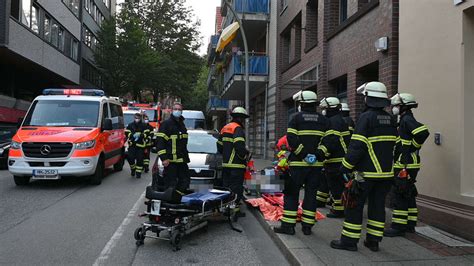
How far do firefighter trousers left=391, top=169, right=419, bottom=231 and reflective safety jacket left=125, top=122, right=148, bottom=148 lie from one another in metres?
8.01

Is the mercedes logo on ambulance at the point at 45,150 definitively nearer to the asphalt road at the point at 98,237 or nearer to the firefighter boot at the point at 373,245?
the asphalt road at the point at 98,237

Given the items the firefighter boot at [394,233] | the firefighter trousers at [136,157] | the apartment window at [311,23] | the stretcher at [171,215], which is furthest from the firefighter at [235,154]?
the apartment window at [311,23]

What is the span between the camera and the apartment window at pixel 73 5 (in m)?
30.2

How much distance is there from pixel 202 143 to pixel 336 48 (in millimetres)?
4811

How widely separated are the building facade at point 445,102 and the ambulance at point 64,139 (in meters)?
7.09

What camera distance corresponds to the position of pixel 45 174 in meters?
9.72

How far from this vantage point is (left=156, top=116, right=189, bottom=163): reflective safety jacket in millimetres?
→ 7019

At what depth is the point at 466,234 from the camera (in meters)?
5.70

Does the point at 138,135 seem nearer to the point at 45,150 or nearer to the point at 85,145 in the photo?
the point at 85,145

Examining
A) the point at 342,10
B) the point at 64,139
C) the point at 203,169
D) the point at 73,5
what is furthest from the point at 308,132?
the point at 73,5

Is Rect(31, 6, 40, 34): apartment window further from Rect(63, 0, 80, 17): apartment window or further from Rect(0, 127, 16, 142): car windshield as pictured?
Rect(0, 127, 16, 142): car windshield

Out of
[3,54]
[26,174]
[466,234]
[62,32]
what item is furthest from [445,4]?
[62,32]

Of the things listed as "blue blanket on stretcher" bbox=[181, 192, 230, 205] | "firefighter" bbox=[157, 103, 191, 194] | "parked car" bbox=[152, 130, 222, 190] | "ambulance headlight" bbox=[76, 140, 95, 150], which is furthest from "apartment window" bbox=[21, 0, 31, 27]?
"blue blanket on stretcher" bbox=[181, 192, 230, 205]

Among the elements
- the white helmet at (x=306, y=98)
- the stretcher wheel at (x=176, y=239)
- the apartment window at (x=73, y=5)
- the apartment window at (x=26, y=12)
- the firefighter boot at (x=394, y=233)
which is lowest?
the stretcher wheel at (x=176, y=239)
